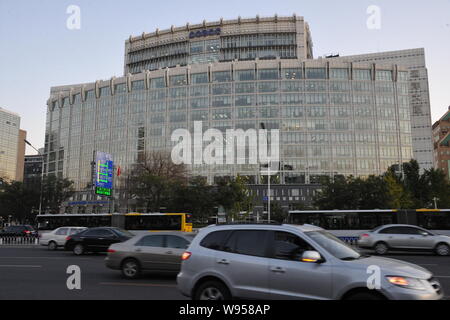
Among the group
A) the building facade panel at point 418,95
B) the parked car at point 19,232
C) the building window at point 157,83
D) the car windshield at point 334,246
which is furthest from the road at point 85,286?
the building facade panel at point 418,95

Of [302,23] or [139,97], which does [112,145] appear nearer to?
[139,97]

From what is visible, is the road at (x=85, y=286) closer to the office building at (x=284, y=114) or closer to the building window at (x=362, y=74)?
the office building at (x=284, y=114)

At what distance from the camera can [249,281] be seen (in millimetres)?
6184

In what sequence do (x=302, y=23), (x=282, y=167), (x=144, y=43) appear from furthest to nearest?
1. (x=144, y=43)
2. (x=302, y=23)
3. (x=282, y=167)

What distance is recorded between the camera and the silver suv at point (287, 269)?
5.50m

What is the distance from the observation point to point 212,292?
21.2 feet

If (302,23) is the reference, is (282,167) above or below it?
below

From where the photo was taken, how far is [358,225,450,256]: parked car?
19156 millimetres

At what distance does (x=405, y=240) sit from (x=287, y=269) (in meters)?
16.5

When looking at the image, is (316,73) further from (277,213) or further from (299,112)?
(277,213)

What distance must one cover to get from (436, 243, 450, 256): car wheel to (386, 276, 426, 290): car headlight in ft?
53.5

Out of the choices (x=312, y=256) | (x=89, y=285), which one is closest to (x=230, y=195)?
(x=89, y=285)

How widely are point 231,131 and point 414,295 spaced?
77.7 m
